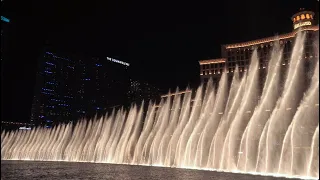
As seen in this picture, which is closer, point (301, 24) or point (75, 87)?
point (301, 24)

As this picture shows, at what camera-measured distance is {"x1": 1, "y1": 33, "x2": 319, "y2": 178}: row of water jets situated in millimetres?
21359

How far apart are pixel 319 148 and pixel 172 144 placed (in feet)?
49.0

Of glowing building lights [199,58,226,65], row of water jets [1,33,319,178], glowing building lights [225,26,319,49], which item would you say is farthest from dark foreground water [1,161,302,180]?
glowing building lights [199,58,226,65]

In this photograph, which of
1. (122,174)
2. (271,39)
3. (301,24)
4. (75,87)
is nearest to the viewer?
(122,174)

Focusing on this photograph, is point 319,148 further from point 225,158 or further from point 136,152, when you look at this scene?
point 136,152

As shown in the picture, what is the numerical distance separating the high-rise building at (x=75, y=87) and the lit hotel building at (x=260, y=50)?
188 ft

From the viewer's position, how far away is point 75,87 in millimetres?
125125

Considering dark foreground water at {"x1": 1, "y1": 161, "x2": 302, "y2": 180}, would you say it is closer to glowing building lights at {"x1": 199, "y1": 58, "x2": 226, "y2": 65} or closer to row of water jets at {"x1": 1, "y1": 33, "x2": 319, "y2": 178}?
row of water jets at {"x1": 1, "y1": 33, "x2": 319, "y2": 178}

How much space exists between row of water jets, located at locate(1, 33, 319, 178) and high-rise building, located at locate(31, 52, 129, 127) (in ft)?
187

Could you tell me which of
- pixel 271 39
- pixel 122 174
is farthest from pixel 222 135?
Result: pixel 271 39

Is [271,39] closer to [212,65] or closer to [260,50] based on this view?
[260,50]

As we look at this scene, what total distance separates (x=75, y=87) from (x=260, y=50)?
241 ft

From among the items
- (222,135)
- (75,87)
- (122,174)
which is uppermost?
(75,87)

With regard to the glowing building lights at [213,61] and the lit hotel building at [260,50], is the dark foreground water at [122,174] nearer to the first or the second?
the lit hotel building at [260,50]
